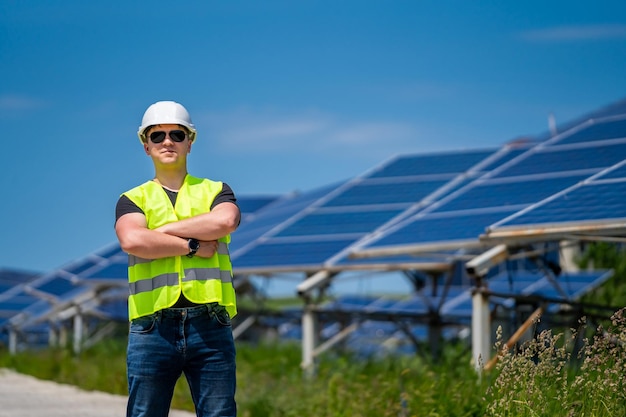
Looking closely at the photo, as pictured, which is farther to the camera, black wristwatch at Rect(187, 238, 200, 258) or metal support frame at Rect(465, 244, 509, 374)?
metal support frame at Rect(465, 244, 509, 374)

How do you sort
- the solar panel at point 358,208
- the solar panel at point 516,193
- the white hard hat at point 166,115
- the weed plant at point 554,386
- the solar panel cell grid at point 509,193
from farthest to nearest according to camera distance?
1. the solar panel at point 358,208
2. the solar panel cell grid at point 509,193
3. the solar panel at point 516,193
4. the weed plant at point 554,386
5. the white hard hat at point 166,115

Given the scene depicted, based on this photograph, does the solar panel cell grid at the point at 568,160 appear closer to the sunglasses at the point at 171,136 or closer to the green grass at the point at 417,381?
the green grass at the point at 417,381

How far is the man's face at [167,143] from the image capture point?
5.81 metres

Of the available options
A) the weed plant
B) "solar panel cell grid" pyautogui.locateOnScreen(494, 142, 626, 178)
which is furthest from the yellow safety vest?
"solar panel cell grid" pyautogui.locateOnScreen(494, 142, 626, 178)

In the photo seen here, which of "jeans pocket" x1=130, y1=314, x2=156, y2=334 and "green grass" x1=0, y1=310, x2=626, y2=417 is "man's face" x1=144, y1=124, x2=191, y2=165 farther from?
"green grass" x1=0, y1=310, x2=626, y2=417

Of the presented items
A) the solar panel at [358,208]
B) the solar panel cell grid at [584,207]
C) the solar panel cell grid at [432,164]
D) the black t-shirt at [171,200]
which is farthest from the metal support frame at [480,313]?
the solar panel cell grid at [432,164]

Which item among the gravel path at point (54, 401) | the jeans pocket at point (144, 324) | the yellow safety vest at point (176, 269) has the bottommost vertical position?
the gravel path at point (54, 401)

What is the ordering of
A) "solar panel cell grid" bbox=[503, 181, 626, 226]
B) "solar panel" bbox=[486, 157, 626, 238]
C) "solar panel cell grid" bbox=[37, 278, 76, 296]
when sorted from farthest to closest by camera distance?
"solar panel cell grid" bbox=[37, 278, 76, 296] → "solar panel cell grid" bbox=[503, 181, 626, 226] → "solar panel" bbox=[486, 157, 626, 238]

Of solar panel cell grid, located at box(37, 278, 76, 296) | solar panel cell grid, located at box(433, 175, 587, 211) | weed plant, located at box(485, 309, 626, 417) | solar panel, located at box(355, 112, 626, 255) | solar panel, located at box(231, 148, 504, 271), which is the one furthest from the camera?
solar panel cell grid, located at box(37, 278, 76, 296)

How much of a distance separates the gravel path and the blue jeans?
6458 millimetres

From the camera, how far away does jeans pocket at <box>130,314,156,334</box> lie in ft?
18.5

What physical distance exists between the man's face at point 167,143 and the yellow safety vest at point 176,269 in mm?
153

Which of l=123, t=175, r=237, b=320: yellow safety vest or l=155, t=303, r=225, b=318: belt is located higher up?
l=123, t=175, r=237, b=320: yellow safety vest

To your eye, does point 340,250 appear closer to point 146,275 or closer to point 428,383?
point 428,383
